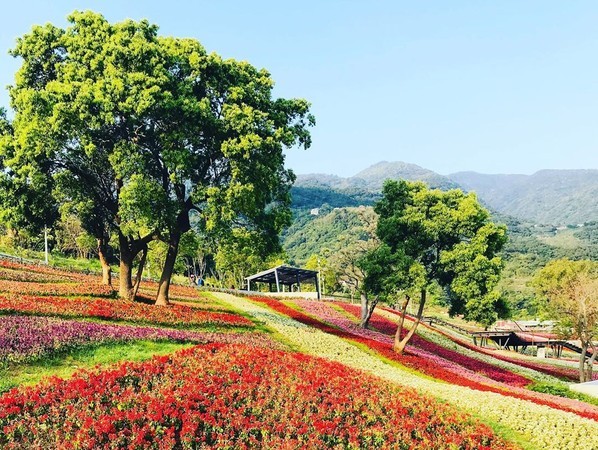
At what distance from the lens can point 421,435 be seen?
12.2 m

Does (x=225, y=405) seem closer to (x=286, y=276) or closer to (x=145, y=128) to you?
(x=145, y=128)

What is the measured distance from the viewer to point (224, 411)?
10.9 metres

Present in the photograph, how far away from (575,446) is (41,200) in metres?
27.3

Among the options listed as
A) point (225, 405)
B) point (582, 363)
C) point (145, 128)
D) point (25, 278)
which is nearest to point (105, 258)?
point (25, 278)

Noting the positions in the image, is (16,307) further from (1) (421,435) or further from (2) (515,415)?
(2) (515,415)

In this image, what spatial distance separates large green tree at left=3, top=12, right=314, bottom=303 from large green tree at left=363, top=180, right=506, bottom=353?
796 centimetres

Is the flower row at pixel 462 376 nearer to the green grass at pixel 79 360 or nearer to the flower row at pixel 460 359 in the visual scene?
the flower row at pixel 460 359

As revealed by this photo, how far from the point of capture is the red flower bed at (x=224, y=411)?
31.1 feet

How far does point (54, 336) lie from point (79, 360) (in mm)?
1440

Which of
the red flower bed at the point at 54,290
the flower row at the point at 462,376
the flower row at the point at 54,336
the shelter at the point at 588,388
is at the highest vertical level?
the red flower bed at the point at 54,290

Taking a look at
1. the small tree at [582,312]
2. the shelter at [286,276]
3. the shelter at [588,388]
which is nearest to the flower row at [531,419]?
the shelter at [588,388]

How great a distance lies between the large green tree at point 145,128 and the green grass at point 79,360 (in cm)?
981

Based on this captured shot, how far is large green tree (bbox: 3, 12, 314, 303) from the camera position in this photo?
25.0m

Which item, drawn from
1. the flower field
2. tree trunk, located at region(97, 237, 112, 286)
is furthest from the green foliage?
tree trunk, located at region(97, 237, 112, 286)
